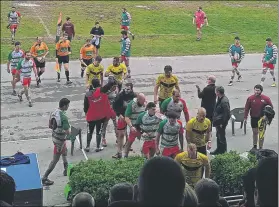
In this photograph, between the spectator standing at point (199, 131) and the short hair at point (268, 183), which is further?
the spectator standing at point (199, 131)

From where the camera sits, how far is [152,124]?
38.6 ft

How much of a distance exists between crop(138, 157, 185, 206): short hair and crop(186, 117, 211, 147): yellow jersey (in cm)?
738

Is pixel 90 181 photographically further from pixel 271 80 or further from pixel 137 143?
pixel 271 80

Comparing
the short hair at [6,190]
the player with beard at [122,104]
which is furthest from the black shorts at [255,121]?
the short hair at [6,190]

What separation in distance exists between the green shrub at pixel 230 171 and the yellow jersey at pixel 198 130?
3.21 ft

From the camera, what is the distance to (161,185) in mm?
4008

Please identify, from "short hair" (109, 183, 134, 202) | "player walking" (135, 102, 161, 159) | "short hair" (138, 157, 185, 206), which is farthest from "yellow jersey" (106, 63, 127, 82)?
"short hair" (138, 157, 185, 206)

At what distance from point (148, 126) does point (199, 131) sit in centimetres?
104

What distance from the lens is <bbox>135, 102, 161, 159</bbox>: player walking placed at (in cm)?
1174

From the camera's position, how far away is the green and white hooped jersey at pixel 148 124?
11.8 m

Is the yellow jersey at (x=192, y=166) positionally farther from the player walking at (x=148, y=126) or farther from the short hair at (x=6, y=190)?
the short hair at (x=6, y=190)

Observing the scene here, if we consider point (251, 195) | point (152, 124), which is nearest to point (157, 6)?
point (152, 124)

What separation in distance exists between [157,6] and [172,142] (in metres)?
26.9

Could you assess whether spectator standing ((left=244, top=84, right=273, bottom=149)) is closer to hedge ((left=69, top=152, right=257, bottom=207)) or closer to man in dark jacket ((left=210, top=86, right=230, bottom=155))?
man in dark jacket ((left=210, top=86, right=230, bottom=155))
